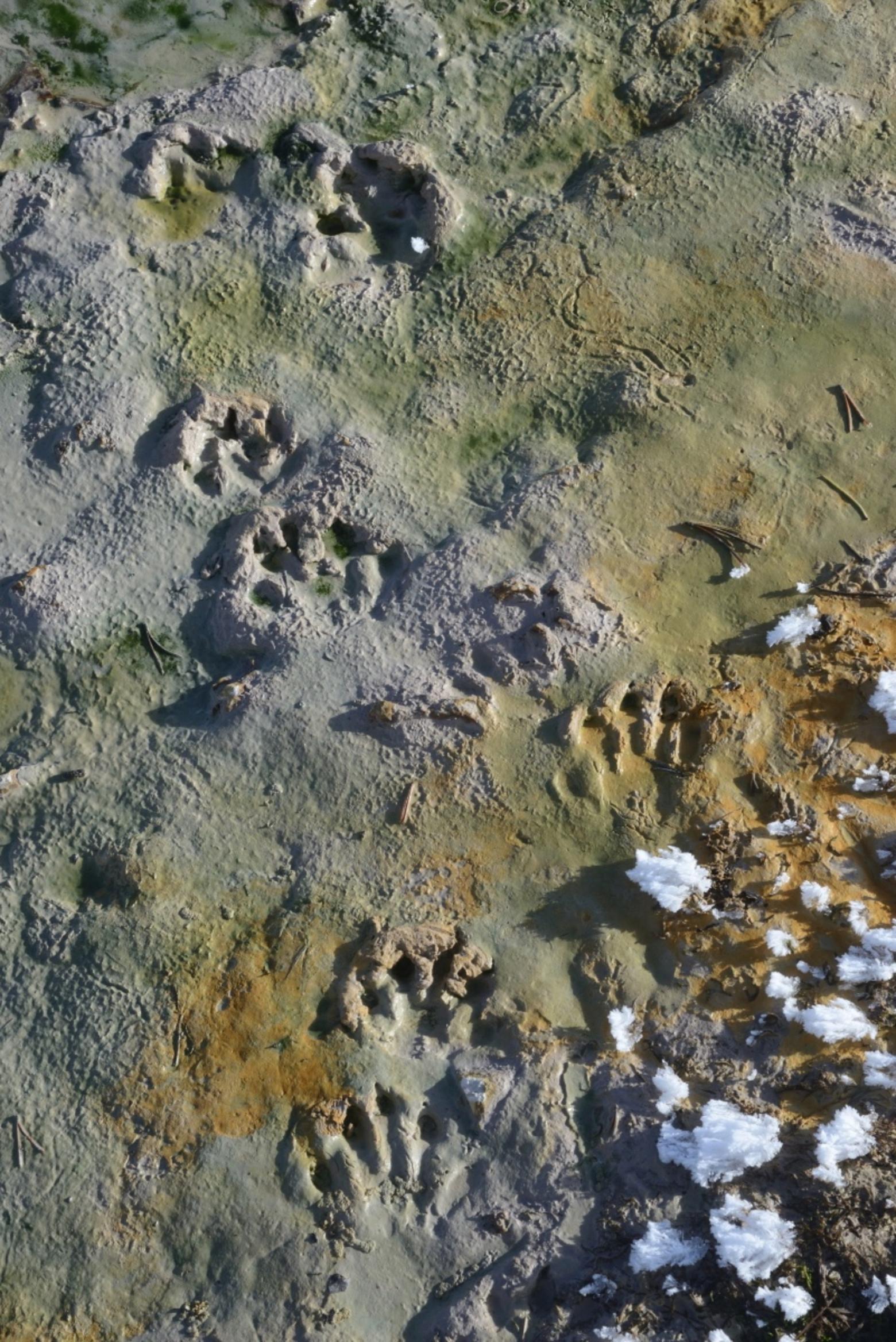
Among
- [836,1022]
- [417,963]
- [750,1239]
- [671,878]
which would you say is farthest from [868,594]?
[750,1239]

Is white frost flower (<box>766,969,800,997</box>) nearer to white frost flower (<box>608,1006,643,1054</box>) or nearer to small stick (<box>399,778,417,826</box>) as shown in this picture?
white frost flower (<box>608,1006,643,1054</box>)

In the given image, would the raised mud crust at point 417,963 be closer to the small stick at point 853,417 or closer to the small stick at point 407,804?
the small stick at point 407,804

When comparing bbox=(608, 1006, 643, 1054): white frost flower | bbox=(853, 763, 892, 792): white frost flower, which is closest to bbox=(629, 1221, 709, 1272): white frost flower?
bbox=(608, 1006, 643, 1054): white frost flower

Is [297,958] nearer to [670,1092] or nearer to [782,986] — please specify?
[670,1092]

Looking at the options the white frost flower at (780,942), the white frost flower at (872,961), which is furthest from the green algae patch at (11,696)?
the white frost flower at (872,961)

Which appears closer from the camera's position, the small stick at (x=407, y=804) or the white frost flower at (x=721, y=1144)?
the white frost flower at (x=721, y=1144)
